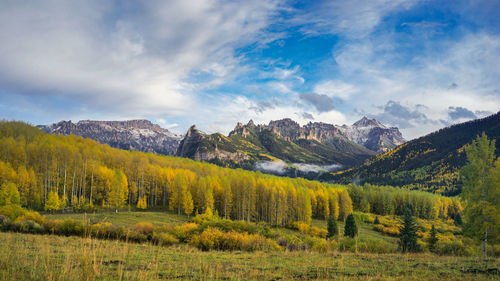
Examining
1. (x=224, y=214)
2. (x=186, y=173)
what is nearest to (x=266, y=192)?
(x=224, y=214)

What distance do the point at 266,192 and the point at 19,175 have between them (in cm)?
5587

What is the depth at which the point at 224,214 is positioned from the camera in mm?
68250

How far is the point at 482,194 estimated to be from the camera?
80.9 ft

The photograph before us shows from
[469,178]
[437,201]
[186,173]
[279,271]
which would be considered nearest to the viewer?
[279,271]

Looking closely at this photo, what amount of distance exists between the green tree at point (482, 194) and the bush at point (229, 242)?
2101 centimetres

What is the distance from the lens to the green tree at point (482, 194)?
77.8 ft

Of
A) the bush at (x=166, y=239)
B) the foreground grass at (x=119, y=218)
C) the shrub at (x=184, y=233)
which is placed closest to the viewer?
the bush at (x=166, y=239)

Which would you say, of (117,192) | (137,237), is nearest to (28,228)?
(137,237)

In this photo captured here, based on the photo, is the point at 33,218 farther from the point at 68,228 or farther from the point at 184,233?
the point at 184,233

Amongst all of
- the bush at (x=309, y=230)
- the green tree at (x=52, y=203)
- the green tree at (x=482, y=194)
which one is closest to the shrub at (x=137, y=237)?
the green tree at (x=482, y=194)

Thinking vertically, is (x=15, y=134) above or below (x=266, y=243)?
above

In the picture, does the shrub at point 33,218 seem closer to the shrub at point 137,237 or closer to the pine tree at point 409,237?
the shrub at point 137,237

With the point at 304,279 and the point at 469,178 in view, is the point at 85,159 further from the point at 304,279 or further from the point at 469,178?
the point at 469,178

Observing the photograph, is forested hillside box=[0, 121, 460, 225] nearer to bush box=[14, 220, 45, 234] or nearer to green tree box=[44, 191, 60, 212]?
green tree box=[44, 191, 60, 212]
